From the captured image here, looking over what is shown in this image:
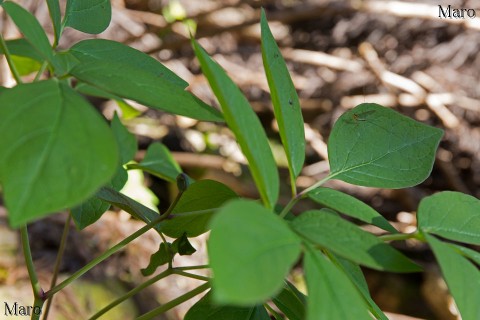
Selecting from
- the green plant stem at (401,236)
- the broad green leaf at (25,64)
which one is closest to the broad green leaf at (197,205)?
the green plant stem at (401,236)

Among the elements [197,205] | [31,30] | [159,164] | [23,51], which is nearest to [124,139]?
[159,164]

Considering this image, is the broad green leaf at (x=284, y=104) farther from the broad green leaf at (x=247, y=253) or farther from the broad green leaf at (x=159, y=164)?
the broad green leaf at (x=159, y=164)

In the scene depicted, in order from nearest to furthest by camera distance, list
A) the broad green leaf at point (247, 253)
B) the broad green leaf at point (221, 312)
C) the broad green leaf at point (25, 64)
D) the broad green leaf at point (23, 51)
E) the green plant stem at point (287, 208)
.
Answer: the broad green leaf at point (247, 253) → the green plant stem at point (287, 208) → the broad green leaf at point (221, 312) → the broad green leaf at point (23, 51) → the broad green leaf at point (25, 64)

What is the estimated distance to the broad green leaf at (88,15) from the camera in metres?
0.49

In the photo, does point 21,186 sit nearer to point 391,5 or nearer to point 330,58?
point 391,5

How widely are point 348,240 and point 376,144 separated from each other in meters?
0.14

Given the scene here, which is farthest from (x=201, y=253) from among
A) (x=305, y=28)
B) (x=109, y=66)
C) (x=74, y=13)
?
(x=109, y=66)

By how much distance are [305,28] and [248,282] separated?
8.81ft

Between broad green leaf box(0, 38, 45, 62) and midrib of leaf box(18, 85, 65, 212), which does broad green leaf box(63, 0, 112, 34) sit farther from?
midrib of leaf box(18, 85, 65, 212)

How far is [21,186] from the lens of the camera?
25 cm

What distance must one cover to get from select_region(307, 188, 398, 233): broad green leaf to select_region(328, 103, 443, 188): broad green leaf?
5 cm

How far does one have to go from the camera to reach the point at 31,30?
0.31 metres

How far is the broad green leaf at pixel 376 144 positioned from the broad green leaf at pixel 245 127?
0.12m

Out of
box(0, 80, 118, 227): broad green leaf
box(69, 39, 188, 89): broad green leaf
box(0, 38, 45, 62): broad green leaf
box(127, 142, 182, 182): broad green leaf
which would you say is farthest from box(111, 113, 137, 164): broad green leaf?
box(0, 80, 118, 227): broad green leaf
